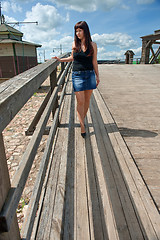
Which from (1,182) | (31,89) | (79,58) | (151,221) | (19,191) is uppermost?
(79,58)

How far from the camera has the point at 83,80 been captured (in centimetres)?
302

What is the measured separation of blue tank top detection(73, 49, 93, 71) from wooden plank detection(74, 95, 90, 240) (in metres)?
1.27

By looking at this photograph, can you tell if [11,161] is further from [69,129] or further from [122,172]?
[122,172]

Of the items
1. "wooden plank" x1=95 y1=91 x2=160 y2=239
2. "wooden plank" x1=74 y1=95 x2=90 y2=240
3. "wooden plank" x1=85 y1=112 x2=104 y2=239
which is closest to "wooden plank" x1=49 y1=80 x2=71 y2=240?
"wooden plank" x1=74 y1=95 x2=90 y2=240

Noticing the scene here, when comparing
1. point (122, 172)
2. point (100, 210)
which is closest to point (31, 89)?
point (100, 210)

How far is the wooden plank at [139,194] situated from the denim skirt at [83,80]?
1.02 m

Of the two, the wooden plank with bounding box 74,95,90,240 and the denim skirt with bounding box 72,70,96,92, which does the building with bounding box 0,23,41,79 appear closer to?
the denim skirt with bounding box 72,70,96,92

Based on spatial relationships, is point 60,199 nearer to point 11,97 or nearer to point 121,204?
point 121,204

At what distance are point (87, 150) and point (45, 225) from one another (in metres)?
1.39

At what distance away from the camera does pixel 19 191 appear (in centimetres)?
113

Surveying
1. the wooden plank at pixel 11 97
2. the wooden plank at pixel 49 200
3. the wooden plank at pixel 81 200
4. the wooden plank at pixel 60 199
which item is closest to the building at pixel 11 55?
the wooden plank at pixel 60 199

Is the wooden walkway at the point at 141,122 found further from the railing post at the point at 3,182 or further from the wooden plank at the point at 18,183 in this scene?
the railing post at the point at 3,182

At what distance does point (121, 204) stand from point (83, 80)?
188 cm

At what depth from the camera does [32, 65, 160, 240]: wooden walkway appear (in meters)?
1.73
